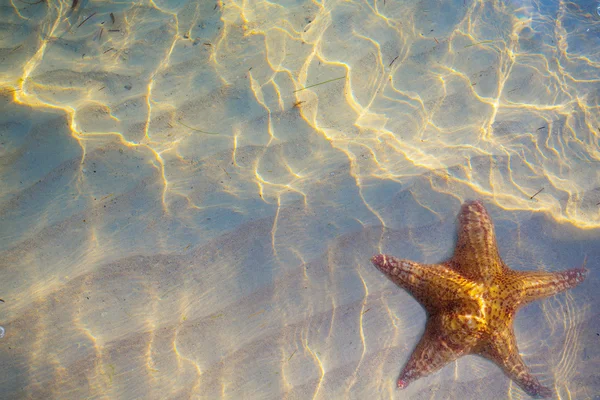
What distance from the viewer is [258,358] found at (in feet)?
10.6

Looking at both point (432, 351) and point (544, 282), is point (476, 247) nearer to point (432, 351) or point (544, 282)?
point (544, 282)

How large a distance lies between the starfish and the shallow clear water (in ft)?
0.85

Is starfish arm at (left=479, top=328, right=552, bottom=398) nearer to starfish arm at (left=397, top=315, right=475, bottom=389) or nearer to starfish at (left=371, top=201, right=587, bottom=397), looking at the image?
starfish at (left=371, top=201, right=587, bottom=397)

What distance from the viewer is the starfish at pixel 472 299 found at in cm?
295

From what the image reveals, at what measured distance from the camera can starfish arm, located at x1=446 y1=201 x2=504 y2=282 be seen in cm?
308

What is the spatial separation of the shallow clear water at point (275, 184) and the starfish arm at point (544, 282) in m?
0.29

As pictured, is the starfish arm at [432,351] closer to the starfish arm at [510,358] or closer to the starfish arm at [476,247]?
the starfish arm at [510,358]

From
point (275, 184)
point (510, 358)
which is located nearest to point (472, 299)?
point (510, 358)

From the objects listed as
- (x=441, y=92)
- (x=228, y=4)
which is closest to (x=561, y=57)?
(x=441, y=92)

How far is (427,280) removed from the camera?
3.09 meters

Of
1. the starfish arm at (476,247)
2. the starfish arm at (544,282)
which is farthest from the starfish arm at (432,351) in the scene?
the starfish arm at (544,282)

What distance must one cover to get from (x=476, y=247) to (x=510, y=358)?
0.98 metres

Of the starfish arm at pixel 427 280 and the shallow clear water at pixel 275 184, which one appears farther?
the shallow clear water at pixel 275 184

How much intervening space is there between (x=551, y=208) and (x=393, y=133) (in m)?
1.84
